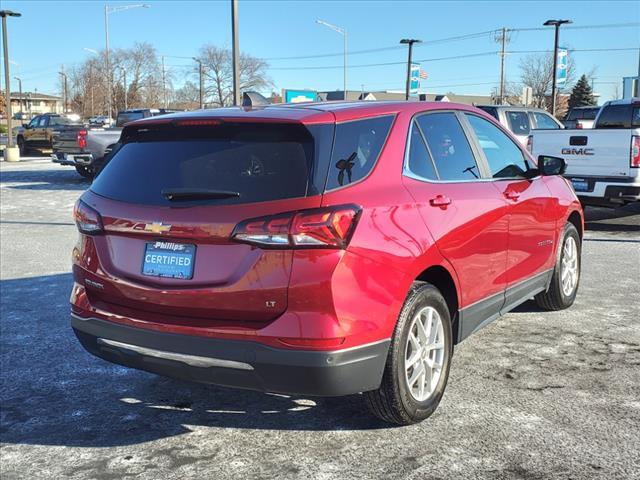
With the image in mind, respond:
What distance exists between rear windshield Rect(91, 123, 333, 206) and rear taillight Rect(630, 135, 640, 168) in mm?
8307

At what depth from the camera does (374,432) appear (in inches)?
139

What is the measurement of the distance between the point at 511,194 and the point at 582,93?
75.0 metres

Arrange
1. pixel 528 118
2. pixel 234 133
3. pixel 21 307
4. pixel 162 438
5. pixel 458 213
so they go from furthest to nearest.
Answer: pixel 528 118 → pixel 21 307 → pixel 458 213 → pixel 162 438 → pixel 234 133

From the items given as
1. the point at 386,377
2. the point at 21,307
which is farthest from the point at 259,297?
the point at 21,307

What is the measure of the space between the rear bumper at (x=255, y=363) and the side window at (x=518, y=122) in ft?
45.9

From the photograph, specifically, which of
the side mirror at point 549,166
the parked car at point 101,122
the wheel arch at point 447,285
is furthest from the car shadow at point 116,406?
the parked car at point 101,122

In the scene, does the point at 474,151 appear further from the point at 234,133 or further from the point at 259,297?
the point at 259,297

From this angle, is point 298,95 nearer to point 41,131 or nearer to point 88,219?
point 41,131

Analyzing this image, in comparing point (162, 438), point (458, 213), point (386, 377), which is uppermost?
point (458, 213)

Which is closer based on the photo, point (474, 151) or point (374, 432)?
point (374, 432)

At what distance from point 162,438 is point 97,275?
0.93 meters

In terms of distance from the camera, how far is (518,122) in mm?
16188

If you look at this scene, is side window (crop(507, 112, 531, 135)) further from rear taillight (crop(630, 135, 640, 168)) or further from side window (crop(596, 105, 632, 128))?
rear taillight (crop(630, 135, 640, 168))

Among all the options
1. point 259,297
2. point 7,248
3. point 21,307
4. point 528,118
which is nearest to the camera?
point 259,297
